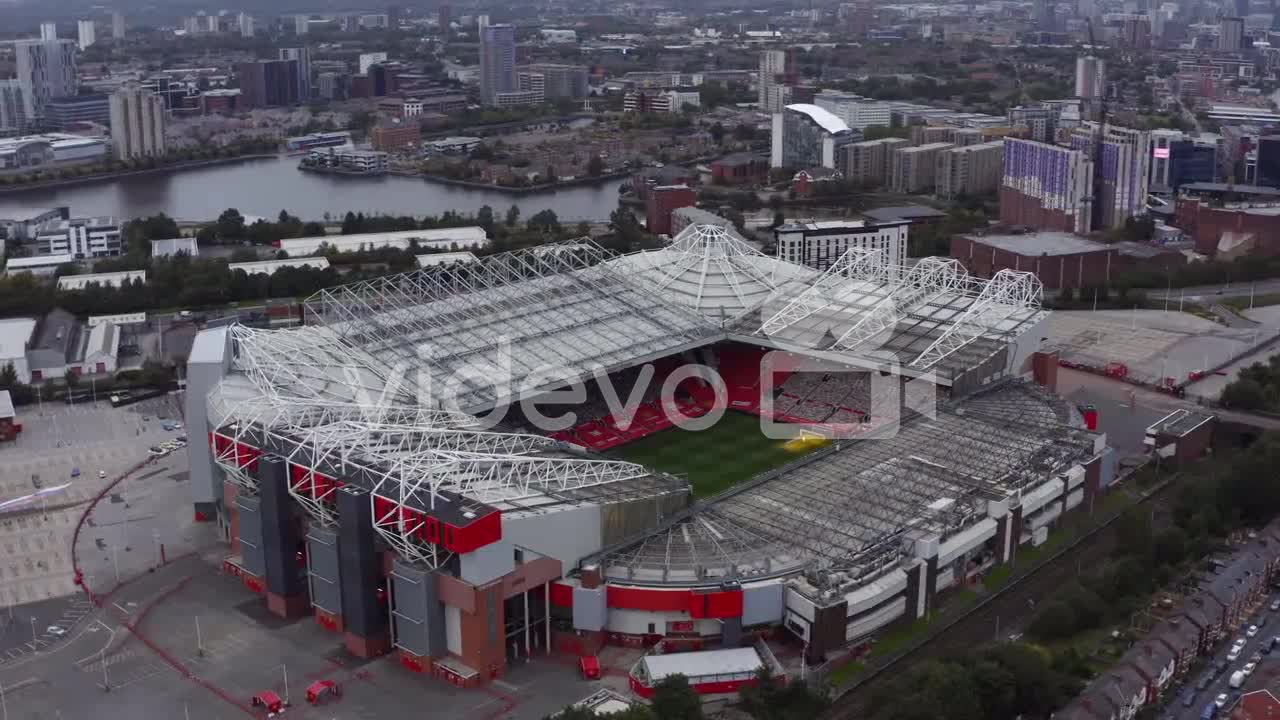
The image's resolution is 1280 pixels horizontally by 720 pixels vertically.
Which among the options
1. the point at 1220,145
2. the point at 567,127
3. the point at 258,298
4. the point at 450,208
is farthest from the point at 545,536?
the point at 567,127

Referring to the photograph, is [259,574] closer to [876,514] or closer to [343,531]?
[343,531]

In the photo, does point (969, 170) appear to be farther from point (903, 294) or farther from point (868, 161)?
point (903, 294)

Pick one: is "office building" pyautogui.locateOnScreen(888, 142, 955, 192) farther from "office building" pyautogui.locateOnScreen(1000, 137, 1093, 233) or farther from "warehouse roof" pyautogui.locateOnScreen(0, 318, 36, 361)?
"warehouse roof" pyautogui.locateOnScreen(0, 318, 36, 361)

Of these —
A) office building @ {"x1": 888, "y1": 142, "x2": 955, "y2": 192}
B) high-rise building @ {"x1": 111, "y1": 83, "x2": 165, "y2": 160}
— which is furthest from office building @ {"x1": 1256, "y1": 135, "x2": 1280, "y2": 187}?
high-rise building @ {"x1": 111, "y1": 83, "x2": 165, "y2": 160}

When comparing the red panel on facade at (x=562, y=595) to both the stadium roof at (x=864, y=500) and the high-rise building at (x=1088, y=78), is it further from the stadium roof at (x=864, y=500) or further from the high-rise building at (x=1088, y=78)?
the high-rise building at (x=1088, y=78)

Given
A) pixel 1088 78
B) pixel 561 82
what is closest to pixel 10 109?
pixel 561 82

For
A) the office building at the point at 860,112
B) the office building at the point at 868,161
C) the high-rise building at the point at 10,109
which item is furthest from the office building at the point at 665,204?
the high-rise building at the point at 10,109

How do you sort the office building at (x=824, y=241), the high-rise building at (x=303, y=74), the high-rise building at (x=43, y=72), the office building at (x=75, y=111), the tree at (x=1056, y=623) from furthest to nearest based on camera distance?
the high-rise building at (x=303, y=74)
the high-rise building at (x=43, y=72)
the office building at (x=75, y=111)
the office building at (x=824, y=241)
the tree at (x=1056, y=623)
